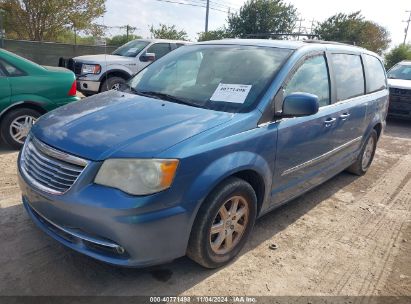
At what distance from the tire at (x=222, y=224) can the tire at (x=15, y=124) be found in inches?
150

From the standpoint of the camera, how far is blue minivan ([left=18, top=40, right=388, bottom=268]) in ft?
7.74

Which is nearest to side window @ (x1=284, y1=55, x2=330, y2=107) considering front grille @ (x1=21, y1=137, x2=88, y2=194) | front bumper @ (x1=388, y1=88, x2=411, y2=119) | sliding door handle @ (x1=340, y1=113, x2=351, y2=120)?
sliding door handle @ (x1=340, y1=113, x2=351, y2=120)

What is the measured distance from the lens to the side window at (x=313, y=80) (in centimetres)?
336

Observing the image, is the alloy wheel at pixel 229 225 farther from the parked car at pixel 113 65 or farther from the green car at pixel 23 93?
the parked car at pixel 113 65

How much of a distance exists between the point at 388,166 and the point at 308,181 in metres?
3.09

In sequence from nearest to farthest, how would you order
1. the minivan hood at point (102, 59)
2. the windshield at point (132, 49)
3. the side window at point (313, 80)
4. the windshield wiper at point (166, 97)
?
the windshield wiper at point (166, 97)
the side window at point (313, 80)
the minivan hood at point (102, 59)
the windshield at point (132, 49)

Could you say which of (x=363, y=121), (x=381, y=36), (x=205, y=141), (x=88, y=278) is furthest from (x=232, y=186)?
(x=381, y=36)

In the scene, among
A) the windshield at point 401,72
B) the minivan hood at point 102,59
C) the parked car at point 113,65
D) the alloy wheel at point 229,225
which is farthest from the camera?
the windshield at point 401,72

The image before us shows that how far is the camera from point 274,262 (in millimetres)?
3119

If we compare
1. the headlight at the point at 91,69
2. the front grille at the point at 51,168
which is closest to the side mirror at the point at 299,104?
the front grille at the point at 51,168

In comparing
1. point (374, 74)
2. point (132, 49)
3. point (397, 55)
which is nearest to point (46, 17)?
point (132, 49)

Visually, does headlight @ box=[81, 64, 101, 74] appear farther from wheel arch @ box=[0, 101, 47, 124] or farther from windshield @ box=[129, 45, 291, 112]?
windshield @ box=[129, 45, 291, 112]

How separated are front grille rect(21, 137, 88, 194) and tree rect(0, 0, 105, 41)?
59.8 feet

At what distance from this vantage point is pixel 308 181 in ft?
12.5
